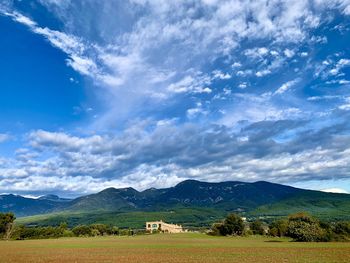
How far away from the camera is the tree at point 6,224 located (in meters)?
167

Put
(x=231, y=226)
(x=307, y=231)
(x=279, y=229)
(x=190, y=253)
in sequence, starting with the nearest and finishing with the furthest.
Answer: (x=190, y=253)
(x=307, y=231)
(x=279, y=229)
(x=231, y=226)

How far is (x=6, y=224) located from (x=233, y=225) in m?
107

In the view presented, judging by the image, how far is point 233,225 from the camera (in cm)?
16238

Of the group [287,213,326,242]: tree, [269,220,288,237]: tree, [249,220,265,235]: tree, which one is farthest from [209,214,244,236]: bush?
[287,213,326,242]: tree

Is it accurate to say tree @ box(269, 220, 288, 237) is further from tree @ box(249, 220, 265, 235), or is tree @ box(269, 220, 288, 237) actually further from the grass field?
the grass field

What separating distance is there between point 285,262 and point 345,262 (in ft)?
22.4

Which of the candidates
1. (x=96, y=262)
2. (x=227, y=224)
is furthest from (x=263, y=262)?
(x=227, y=224)

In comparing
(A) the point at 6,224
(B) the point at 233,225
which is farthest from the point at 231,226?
(A) the point at 6,224

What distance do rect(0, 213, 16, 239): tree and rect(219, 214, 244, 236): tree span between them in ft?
328

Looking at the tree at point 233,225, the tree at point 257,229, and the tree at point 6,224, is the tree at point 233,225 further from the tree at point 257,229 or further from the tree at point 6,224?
the tree at point 6,224

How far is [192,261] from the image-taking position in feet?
159

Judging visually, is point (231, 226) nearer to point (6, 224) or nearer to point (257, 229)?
point (257, 229)

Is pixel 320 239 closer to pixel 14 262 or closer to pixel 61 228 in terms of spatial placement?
pixel 14 262

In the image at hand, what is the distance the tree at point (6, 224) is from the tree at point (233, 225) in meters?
100.0
